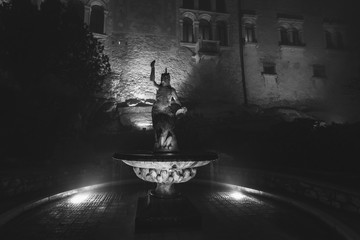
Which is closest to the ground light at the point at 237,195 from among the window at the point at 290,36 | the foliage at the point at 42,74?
the foliage at the point at 42,74

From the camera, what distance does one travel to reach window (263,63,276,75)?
69.7 ft

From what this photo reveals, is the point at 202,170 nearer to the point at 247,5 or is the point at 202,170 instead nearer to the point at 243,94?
the point at 243,94

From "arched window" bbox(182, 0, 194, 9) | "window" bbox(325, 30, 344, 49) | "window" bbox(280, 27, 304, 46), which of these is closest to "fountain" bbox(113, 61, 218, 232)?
"arched window" bbox(182, 0, 194, 9)

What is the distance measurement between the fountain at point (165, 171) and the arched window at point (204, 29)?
16923 millimetres

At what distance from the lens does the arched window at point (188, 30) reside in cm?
2005

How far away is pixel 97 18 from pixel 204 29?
354 inches

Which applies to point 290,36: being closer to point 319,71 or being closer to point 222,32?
point 319,71

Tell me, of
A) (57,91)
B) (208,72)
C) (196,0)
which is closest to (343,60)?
(208,72)

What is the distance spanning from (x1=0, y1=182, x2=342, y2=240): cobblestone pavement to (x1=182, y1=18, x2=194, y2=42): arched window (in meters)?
16.7

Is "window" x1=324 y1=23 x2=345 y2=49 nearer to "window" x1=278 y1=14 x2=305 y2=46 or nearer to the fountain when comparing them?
"window" x1=278 y1=14 x2=305 y2=46

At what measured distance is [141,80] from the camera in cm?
1894

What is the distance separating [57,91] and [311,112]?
20.8 metres

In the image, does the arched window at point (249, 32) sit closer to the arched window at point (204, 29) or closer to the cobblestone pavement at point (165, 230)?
the arched window at point (204, 29)

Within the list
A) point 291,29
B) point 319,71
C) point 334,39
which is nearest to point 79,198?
point 291,29
